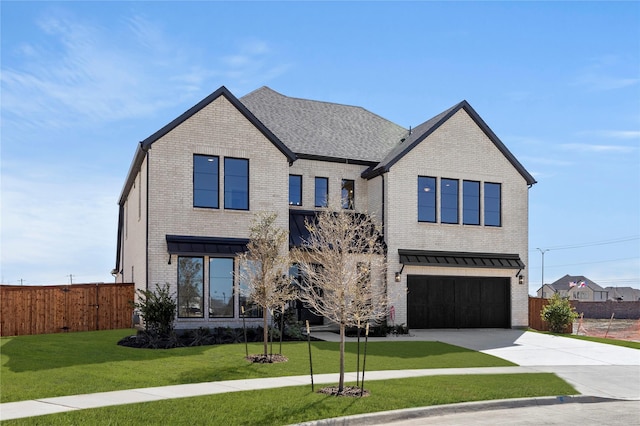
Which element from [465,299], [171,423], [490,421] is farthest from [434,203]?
[171,423]

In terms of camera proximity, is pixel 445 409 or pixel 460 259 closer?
pixel 445 409

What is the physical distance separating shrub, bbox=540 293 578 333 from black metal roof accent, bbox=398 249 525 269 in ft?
7.29

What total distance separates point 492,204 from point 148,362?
18.8 m

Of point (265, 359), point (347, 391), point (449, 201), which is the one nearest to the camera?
point (347, 391)

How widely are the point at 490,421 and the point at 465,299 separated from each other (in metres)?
18.8

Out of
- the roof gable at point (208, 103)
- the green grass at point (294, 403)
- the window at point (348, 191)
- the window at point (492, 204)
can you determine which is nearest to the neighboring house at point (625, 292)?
the window at point (492, 204)

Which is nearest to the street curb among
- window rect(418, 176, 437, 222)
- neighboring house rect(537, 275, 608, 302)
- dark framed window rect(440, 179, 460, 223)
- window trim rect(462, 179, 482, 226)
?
window rect(418, 176, 437, 222)

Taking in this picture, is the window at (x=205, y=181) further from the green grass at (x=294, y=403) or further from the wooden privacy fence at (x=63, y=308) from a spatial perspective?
the green grass at (x=294, y=403)

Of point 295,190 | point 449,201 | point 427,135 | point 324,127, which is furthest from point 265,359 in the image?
point 324,127

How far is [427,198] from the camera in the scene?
2958 centimetres

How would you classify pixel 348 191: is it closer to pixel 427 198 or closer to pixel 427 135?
pixel 427 198

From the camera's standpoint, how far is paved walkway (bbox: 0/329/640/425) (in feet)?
39.0

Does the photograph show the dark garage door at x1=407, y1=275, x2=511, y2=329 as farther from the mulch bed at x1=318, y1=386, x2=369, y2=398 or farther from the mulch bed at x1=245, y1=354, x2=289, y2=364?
the mulch bed at x1=318, y1=386, x2=369, y2=398

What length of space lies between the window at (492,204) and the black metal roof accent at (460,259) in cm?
156
